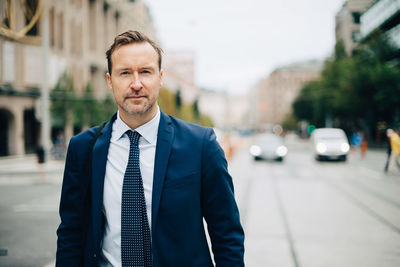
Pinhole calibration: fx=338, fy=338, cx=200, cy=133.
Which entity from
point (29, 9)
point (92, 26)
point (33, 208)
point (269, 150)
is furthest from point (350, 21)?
point (33, 208)

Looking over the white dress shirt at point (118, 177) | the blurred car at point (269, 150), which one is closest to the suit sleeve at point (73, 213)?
the white dress shirt at point (118, 177)

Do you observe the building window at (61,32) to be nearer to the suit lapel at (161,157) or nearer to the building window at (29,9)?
the building window at (29,9)

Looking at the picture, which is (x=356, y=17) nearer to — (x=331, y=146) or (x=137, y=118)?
(x=331, y=146)

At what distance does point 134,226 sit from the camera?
5.43ft

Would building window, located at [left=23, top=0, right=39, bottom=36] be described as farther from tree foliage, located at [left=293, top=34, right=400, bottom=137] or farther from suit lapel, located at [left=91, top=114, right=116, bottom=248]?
tree foliage, located at [left=293, top=34, right=400, bottom=137]

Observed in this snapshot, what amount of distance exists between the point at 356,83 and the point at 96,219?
3300 centimetres

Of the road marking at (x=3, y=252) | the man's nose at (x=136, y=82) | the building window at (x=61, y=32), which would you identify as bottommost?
the road marking at (x=3, y=252)

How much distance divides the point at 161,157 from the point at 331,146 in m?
18.6

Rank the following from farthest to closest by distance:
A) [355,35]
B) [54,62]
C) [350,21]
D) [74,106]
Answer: [350,21] < [355,35] < [54,62] < [74,106]

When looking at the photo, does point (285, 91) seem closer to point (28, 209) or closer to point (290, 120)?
point (290, 120)

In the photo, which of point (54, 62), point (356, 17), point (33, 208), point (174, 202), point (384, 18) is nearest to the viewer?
point (174, 202)

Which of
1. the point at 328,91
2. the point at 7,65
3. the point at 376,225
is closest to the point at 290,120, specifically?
the point at 328,91

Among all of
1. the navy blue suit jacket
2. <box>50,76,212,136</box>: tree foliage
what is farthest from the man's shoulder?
<box>50,76,212,136</box>: tree foliage

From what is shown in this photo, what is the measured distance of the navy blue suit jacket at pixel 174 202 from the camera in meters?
1.62
